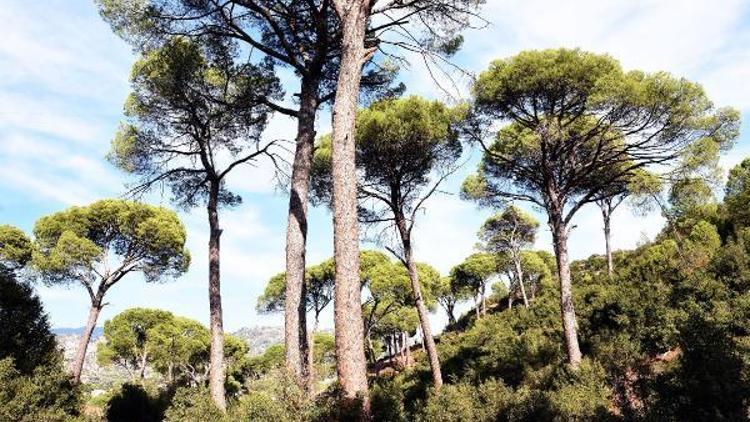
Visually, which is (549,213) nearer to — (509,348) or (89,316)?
(509,348)

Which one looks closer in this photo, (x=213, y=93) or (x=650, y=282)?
(x=213, y=93)

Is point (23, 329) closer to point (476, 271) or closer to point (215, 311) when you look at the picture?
point (215, 311)

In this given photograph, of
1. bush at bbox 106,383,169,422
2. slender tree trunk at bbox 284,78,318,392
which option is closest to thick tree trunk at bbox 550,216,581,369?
slender tree trunk at bbox 284,78,318,392

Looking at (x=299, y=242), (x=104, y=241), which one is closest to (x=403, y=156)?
(x=299, y=242)

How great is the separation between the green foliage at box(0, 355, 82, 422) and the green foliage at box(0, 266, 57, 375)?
206 mm

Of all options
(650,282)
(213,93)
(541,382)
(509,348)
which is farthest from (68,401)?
(650,282)

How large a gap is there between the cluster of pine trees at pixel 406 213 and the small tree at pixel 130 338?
14288 millimetres

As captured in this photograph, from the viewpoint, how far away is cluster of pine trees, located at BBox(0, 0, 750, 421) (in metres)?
5.72

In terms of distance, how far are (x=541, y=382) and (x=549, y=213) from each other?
428 centimetres

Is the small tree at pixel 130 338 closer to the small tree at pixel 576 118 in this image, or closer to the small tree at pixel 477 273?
the small tree at pixel 477 273

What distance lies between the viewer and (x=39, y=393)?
8.96 m

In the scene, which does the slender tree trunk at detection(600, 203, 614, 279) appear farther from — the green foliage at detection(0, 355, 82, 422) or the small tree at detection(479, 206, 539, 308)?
the green foliage at detection(0, 355, 82, 422)

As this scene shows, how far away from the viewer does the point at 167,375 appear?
1540 inches

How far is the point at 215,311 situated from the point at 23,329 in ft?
12.1
